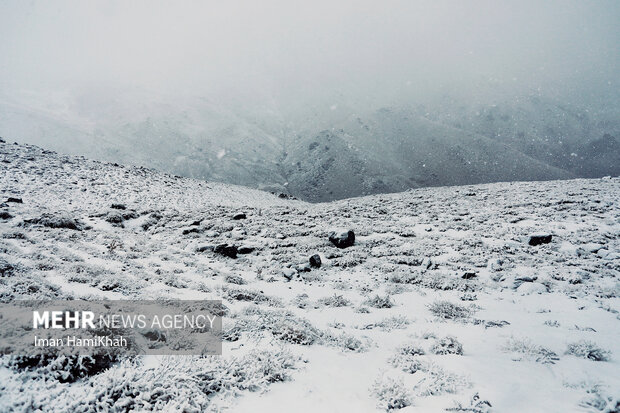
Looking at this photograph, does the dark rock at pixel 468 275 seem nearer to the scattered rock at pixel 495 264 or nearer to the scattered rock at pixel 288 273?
the scattered rock at pixel 495 264

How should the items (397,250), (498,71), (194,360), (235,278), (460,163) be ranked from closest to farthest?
(194,360) → (235,278) → (397,250) → (460,163) → (498,71)

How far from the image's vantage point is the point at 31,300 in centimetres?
646

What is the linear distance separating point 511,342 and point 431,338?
1561mm

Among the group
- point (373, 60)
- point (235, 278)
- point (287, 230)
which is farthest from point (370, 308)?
point (373, 60)

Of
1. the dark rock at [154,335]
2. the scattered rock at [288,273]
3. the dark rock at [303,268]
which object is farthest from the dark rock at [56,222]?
the dark rock at [154,335]

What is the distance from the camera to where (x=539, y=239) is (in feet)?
45.4

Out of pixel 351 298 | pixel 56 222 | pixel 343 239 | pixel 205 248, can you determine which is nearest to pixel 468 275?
pixel 351 298

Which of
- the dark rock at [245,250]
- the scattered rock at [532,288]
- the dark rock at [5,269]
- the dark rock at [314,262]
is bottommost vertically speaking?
the dark rock at [245,250]

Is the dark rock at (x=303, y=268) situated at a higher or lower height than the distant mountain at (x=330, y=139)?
lower

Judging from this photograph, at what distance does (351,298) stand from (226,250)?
6790mm

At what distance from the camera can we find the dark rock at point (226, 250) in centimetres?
1435

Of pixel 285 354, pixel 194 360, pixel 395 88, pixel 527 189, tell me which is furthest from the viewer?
pixel 395 88

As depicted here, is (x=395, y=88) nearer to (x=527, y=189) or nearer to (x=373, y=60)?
(x=373, y=60)

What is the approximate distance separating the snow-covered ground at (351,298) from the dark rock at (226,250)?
0.33m
